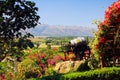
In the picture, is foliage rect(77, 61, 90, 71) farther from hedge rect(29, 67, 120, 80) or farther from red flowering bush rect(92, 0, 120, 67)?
hedge rect(29, 67, 120, 80)

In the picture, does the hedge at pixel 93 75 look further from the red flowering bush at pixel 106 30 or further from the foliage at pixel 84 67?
the foliage at pixel 84 67

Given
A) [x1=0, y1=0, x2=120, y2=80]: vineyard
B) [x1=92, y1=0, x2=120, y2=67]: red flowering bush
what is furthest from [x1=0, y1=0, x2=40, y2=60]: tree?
[x1=92, y1=0, x2=120, y2=67]: red flowering bush

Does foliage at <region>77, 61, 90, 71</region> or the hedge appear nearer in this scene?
the hedge

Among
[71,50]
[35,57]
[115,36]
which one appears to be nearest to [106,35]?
[115,36]

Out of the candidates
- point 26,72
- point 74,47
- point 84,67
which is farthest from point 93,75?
point 74,47

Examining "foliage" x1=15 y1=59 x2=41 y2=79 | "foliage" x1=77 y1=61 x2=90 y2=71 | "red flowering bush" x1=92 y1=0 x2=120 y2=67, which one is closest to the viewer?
"red flowering bush" x1=92 y1=0 x2=120 y2=67

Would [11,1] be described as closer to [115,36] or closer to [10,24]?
[10,24]

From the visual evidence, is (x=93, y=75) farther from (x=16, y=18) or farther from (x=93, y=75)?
(x=16, y=18)

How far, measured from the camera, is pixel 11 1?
22828 millimetres

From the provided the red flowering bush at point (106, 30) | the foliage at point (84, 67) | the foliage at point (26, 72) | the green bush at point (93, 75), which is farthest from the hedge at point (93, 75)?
the foliage at point (26, 72)

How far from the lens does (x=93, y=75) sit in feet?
81.1

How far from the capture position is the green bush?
78.3 feet

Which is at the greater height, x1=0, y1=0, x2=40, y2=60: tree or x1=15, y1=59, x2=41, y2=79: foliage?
x1=0, y1=0, x2=40, y2=60: tree

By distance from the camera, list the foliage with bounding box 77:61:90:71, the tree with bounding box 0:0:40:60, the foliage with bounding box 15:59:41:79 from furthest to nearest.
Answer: the foliage with bounding box 77:61:90:71, the foliage with bounding box 15:59:41:79, the tree with bounding box 0:0:40:60
